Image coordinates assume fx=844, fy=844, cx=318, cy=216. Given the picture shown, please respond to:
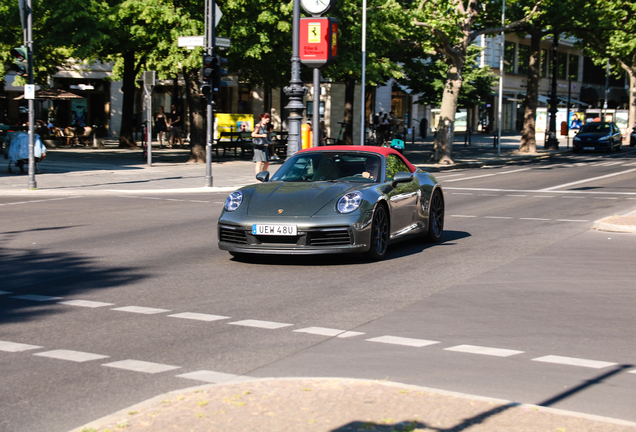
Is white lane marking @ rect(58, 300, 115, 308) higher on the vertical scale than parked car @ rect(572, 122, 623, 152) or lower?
lower

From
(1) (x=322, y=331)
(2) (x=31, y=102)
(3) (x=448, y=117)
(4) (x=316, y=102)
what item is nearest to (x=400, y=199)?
(1) (x=322, y=331)

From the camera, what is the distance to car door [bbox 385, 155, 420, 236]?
34.8 feet

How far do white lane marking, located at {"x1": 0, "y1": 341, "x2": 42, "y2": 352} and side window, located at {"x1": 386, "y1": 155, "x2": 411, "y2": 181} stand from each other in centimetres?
576

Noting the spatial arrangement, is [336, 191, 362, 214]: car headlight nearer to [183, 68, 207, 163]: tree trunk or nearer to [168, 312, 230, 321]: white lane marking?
[168, 312, 230, 321]: white lane marking

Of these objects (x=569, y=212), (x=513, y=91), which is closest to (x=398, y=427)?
(x=569, y=212)

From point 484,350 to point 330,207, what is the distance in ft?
13.0

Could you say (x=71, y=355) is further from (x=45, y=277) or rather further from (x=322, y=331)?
(x=45, y=277)

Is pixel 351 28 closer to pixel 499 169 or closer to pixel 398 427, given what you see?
pixel 499 169

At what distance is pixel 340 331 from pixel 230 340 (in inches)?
34.8

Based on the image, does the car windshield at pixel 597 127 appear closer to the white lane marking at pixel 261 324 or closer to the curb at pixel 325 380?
the white lane marking at pixel 261 324

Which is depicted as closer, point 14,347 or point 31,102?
point 14,347

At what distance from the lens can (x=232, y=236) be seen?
9844 mm

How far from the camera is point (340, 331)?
6.55 metres

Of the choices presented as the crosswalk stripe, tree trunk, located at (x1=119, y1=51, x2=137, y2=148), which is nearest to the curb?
the crosswalk stripe
